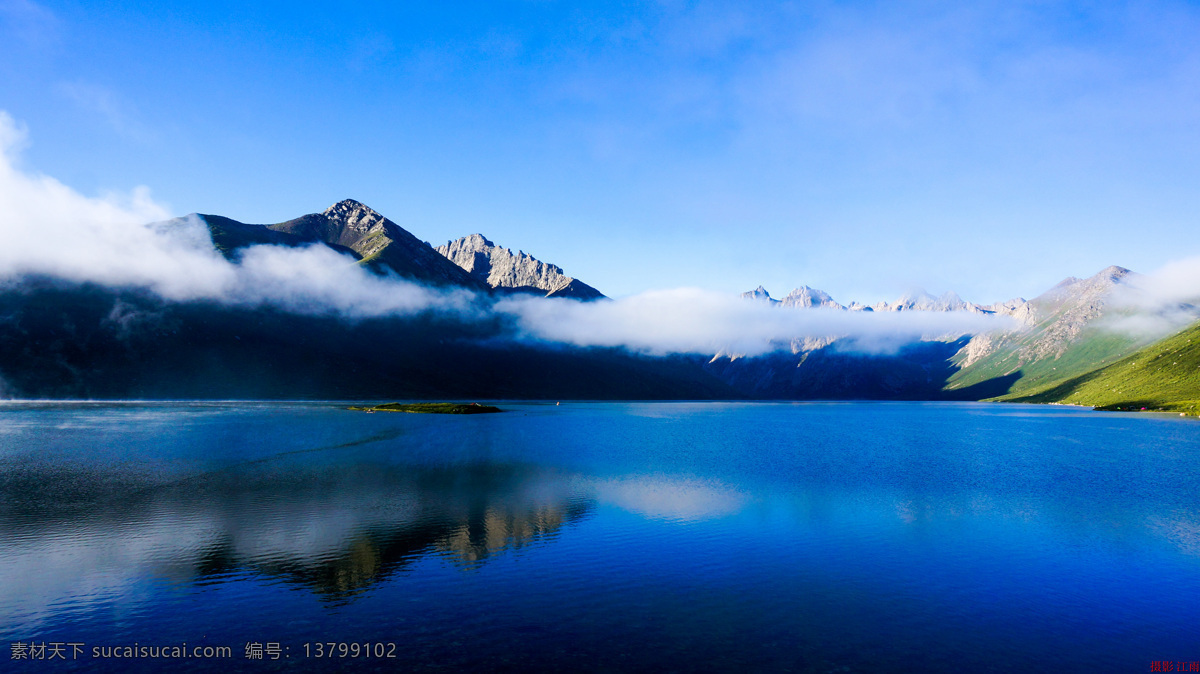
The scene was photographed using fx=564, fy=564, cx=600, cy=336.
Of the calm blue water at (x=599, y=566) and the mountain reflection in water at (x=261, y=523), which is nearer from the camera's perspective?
the calm blue water at (x=599, y=566)

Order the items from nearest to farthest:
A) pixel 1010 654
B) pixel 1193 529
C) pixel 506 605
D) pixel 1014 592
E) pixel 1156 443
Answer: pixel 1010 654
pixel 506 605
pixel 1014 592
pixel 1193 529
pixel 1156 443

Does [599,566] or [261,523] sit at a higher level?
[261,523]

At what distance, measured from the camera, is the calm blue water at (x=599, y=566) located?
22.3 m

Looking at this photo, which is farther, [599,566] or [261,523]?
[261,523]

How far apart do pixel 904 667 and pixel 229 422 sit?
14906 centimetres

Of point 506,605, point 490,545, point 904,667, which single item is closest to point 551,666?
point 506,605

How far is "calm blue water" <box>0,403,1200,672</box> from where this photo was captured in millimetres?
22266

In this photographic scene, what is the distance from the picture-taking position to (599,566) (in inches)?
1271

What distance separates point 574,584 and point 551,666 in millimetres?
8935

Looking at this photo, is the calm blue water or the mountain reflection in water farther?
the mountain reflection in water

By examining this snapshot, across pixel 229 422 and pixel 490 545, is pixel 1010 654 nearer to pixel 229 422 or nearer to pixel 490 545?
pixel 490 545

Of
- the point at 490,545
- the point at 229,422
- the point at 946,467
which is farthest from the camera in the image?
the point at 229,422

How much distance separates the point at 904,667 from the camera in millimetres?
21000

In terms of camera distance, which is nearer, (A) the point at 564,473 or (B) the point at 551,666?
(B) the point at 551,666
